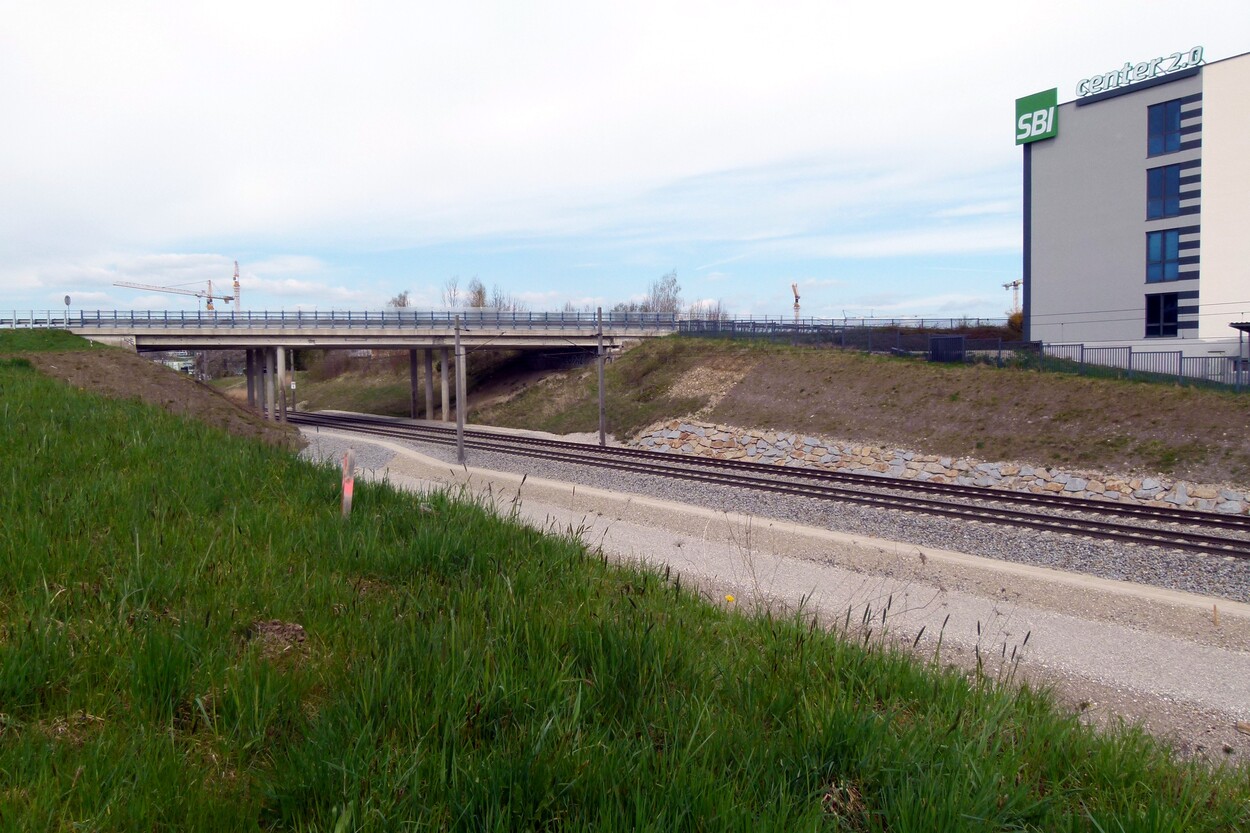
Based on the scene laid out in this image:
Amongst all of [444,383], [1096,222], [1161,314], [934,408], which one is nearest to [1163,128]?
[1096,222]

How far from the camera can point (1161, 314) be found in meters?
44.1

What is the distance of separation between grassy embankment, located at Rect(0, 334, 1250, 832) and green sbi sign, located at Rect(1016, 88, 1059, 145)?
174 ft

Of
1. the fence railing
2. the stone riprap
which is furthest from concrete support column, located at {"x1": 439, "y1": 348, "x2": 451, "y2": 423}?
the stone riprap

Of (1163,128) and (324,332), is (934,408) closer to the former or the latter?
(1163,128)

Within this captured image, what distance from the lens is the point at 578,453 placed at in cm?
3309

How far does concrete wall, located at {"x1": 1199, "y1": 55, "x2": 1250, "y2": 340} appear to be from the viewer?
40812 mm

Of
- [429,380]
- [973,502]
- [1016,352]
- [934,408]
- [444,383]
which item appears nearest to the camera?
[973,502]

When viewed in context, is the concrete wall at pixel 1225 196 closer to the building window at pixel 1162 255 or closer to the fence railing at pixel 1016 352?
the building window at pixel 1162 255

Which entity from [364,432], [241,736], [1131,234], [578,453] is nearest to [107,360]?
[364,432]

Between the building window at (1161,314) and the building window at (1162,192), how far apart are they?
13.9 feet

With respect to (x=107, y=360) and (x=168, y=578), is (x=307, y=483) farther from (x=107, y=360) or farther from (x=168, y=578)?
(x=107, y=360)

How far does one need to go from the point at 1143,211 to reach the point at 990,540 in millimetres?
37791

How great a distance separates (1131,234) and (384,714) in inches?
2032

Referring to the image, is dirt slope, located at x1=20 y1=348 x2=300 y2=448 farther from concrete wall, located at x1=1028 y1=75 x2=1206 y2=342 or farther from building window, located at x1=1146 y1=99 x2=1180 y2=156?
building window, located at x1=1146 y1=99 x2=1180 y2=156
